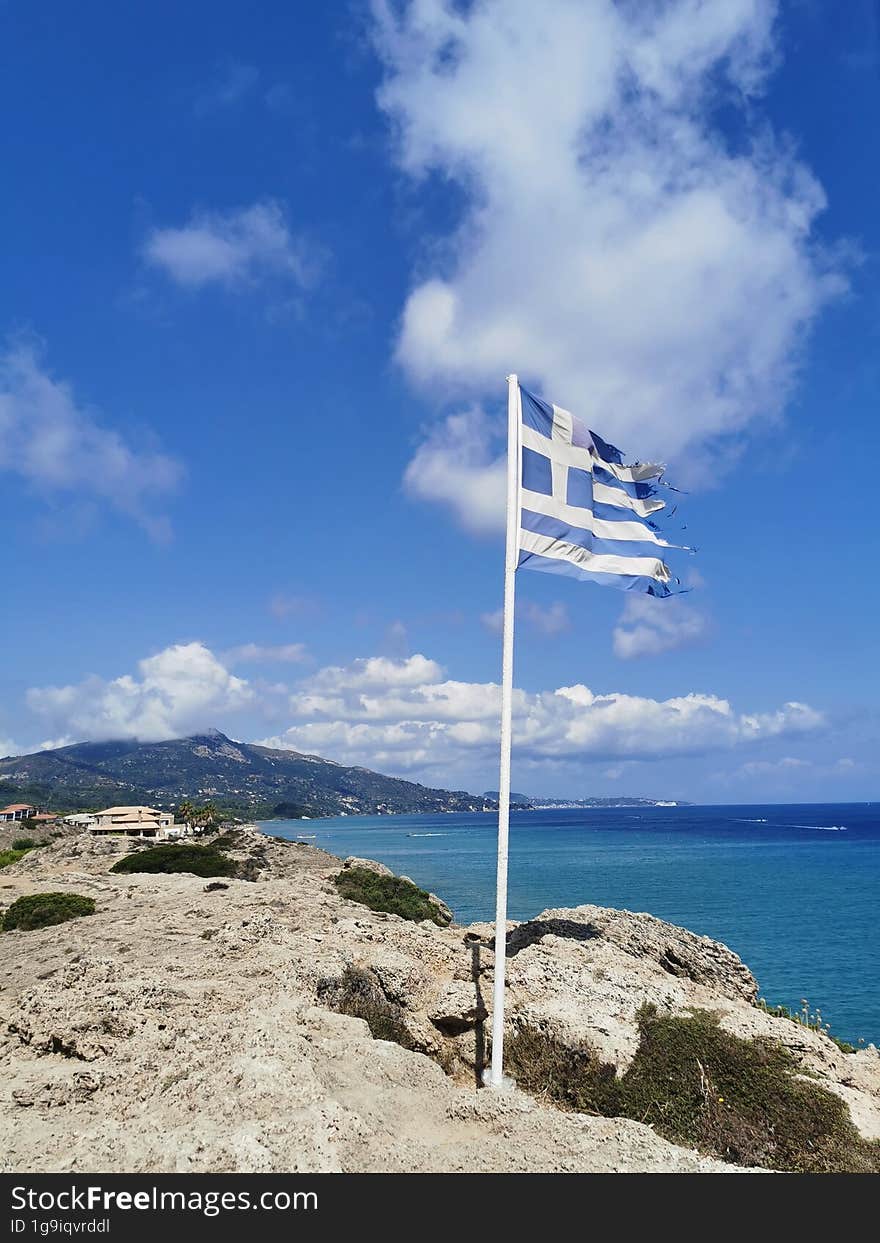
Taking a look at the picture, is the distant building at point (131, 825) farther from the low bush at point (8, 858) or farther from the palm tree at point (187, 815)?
the low bush at point (8, 858)

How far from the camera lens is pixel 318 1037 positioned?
955 centimetres

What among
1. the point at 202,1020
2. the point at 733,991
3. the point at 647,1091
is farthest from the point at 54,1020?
the point at 733,991

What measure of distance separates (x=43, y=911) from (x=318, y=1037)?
14.3m

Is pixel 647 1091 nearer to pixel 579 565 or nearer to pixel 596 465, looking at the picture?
pixel 579 565

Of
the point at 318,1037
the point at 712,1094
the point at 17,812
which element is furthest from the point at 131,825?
the point at 712,1094

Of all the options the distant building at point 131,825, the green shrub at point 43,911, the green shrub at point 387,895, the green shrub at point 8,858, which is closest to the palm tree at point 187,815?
the distant building at point 131,825

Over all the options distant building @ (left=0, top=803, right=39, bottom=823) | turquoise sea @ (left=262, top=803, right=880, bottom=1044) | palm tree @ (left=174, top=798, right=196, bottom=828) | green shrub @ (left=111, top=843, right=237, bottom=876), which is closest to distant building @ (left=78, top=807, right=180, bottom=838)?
palm tree @ (left=174, top=798, right=196, bottom=828)

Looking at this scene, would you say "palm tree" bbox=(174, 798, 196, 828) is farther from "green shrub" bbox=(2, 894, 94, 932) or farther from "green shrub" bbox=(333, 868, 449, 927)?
"green shrub" bbox=(2, 894, 94, 932)

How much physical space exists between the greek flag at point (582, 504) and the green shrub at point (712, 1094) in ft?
22.9

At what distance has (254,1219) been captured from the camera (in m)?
5.64

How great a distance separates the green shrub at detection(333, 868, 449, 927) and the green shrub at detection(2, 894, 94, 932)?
824cm

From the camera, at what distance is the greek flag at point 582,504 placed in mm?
11945

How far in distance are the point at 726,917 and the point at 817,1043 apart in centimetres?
3524

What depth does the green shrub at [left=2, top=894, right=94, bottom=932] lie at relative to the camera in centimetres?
1966
